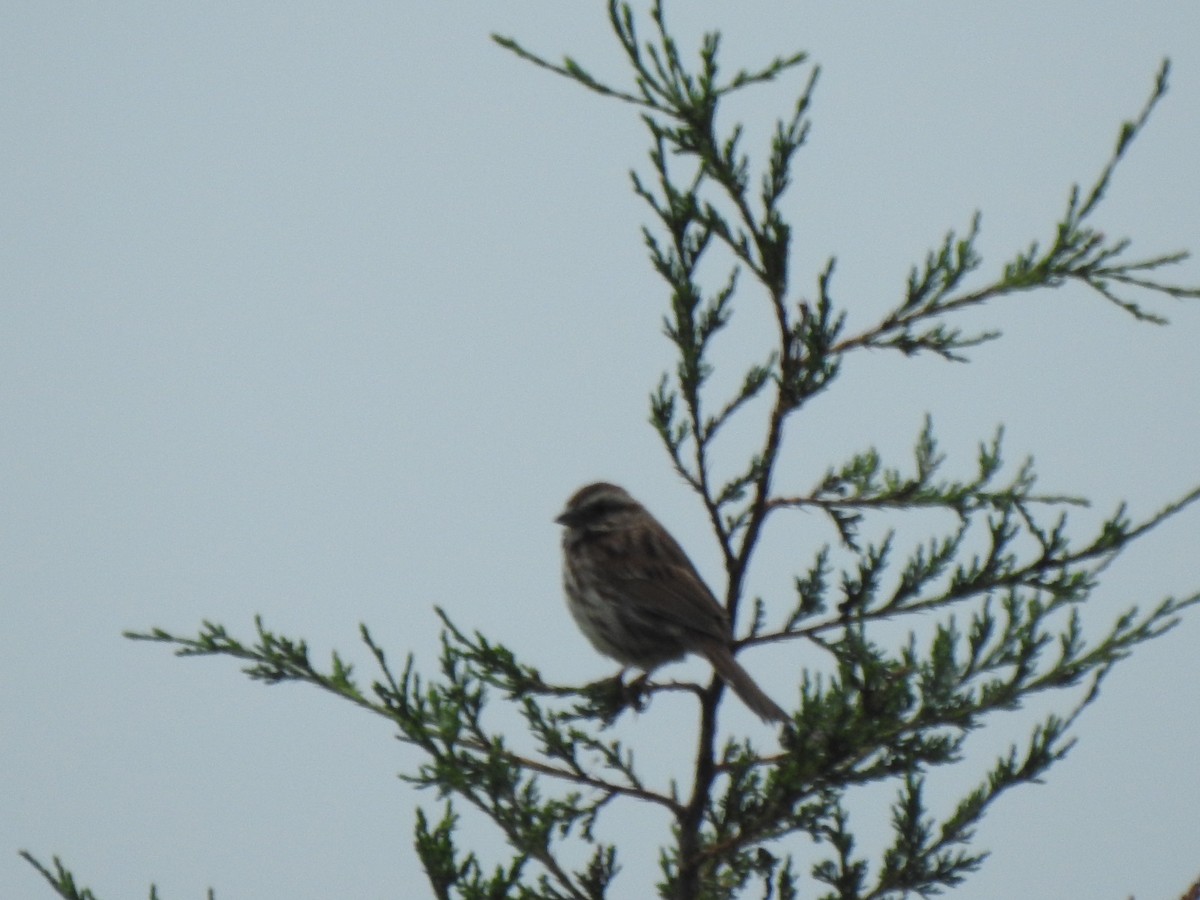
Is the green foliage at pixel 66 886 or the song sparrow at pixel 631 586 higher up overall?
the song sparrow at pixel 631 586

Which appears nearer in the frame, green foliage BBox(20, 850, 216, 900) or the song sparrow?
green foliage BBox(20, 850, 216, 900)

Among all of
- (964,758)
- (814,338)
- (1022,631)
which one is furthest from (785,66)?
(964,758)

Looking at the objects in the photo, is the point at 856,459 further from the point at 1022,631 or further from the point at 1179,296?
the point at 1179,296

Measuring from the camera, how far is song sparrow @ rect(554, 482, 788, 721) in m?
6.37

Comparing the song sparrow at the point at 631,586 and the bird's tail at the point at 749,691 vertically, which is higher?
the song sparrow at the point at 631,586

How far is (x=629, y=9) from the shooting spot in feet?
13.5

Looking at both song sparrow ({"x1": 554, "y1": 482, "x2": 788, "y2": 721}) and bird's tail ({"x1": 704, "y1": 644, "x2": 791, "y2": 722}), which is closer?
bird's tail ({"x1": 704, "y1": 644, "x2": 791, "y2": 722})

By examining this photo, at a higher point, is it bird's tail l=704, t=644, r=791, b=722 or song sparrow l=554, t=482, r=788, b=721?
song sparrow l=554, t=482, r=788, b=721

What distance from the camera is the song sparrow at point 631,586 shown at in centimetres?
637

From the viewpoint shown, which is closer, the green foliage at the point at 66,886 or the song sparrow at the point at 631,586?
the green foliage at the point at 66,886

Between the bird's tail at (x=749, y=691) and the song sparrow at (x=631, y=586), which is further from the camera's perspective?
the song sparrow at (x=631, y=586)

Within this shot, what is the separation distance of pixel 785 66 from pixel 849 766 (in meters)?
2.14

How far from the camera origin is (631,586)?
669cm

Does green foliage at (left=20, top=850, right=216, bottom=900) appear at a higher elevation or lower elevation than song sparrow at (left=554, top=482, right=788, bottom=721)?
lower
